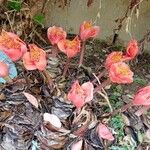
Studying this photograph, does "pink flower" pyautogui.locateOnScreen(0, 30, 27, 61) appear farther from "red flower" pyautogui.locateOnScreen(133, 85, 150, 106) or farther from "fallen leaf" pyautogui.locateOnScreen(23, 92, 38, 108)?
"red flower" pyautogui.locateOnScreen(133, 85, 150, 106)

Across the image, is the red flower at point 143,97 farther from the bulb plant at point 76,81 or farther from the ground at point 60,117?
the ground at point 60,117

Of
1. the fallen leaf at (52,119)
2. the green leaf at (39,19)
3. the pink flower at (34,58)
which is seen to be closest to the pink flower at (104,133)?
the fallen leaf at (52,119)

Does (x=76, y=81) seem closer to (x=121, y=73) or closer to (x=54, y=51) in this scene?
(x=121, y=73)

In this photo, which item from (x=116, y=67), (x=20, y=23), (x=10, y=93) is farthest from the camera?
(x=20, y=23)

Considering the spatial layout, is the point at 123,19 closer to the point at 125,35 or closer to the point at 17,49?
the point at 125,35

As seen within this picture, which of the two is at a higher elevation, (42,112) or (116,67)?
(116,67)

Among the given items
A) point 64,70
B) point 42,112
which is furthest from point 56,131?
point 64,70

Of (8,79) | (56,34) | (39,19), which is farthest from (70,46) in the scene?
(39,19)
